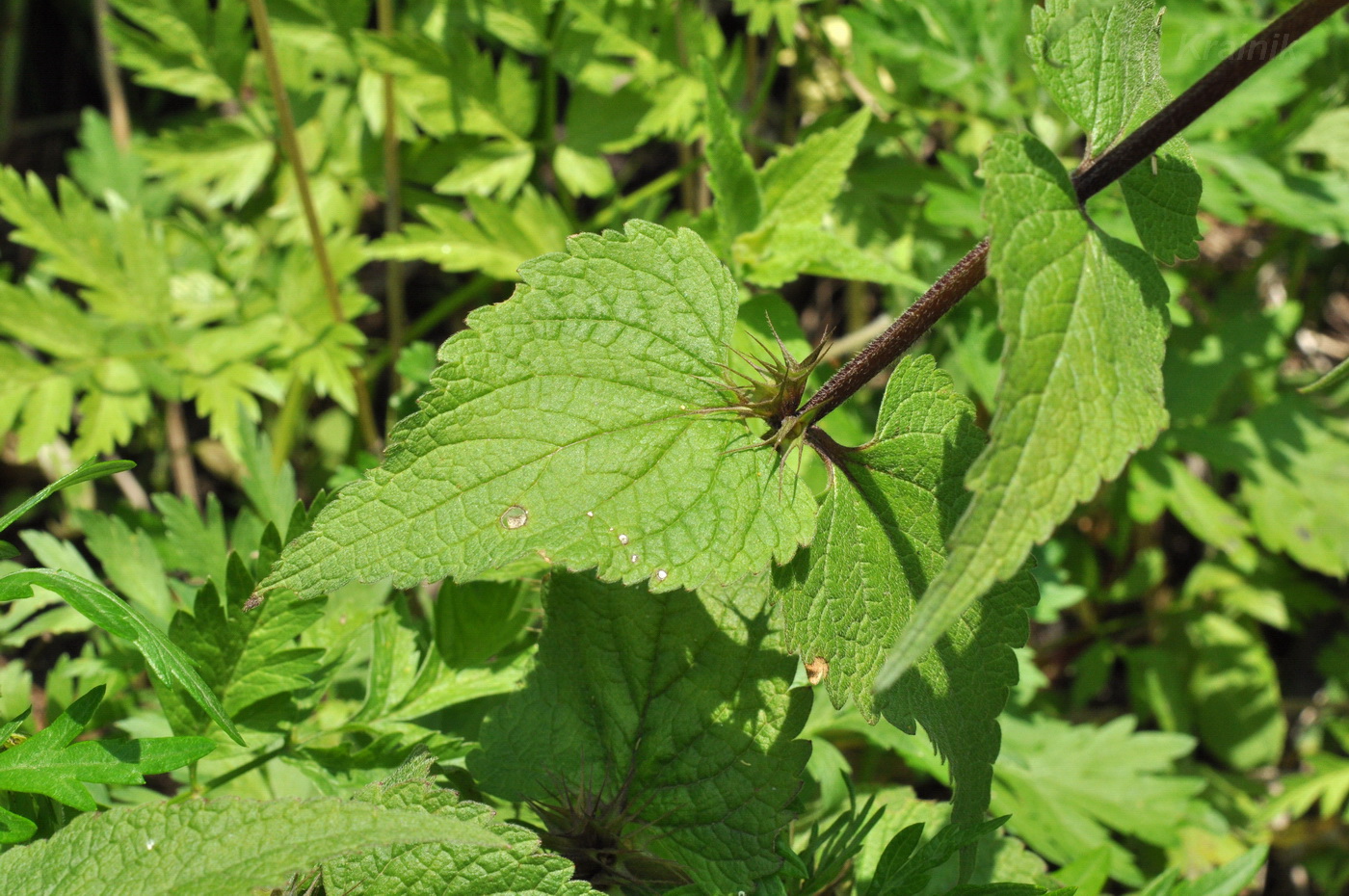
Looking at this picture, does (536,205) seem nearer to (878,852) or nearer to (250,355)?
(250,355)

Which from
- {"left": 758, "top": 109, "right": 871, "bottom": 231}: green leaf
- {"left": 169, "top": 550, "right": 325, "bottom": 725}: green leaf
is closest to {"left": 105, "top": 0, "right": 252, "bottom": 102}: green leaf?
{"left": 758, "top": 109, "right": 871, "bottom": 231}: green leaf

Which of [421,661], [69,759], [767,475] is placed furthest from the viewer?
[421,661]

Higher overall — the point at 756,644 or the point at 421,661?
the point at 756,644

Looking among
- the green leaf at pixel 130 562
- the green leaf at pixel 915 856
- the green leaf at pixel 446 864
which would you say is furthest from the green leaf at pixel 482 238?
the green leaf at pixel 915 856

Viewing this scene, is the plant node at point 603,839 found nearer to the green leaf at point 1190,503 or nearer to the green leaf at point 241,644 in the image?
the green leaf at point 241,644

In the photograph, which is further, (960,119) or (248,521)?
(960,119)

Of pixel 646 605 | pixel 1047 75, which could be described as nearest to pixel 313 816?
pixel 646 605
